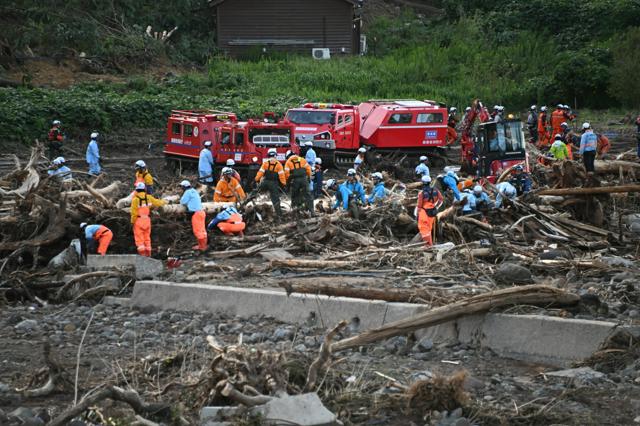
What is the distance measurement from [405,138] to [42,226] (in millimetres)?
14977

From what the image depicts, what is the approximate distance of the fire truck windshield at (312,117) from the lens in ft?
97.5

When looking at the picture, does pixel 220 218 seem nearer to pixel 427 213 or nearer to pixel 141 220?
pixel 141 220

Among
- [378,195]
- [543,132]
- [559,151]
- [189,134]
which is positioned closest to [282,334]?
[378,195]

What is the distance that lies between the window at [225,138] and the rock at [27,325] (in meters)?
13.0

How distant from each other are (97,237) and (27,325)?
3609mm

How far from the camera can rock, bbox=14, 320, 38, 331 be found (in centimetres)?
1358

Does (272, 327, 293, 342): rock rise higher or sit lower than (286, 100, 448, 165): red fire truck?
lower

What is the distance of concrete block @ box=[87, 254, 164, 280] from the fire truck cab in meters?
11.0

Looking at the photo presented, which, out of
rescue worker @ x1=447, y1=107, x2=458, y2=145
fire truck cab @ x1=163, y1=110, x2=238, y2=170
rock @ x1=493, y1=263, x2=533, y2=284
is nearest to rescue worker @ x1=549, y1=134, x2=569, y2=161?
rescue worker @ x1=447, y1=107, x2=458, y2=145

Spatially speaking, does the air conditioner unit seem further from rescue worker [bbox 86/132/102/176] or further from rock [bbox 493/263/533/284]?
rock [bbox 493/263/533/284]

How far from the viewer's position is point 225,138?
26.5 meters

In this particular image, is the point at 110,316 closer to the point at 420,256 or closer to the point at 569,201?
the point at 420,256

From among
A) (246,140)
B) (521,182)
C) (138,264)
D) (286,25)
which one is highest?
(286,25)

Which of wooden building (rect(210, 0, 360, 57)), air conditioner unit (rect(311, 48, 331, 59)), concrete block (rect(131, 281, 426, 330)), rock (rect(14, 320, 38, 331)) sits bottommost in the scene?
rock (rect(14, 320, 38, 331))
